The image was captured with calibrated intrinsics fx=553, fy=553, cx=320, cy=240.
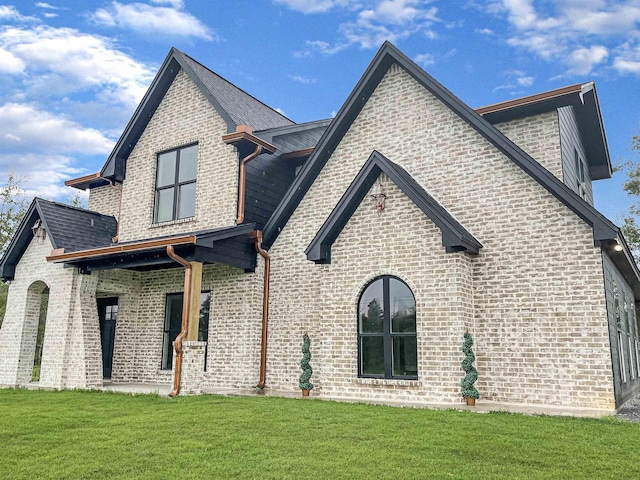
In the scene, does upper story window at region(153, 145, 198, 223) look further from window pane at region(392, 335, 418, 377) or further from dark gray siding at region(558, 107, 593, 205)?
dark gray siding at region(558, 107, 593, 205)

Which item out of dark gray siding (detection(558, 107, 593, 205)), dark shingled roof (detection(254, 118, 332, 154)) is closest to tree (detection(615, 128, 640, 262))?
dark gray siding (detection(558, 107, 593, 205))

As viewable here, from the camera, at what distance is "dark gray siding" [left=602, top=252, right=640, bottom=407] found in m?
9.79

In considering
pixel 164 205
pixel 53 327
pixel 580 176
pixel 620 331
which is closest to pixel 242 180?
pixel 164 205

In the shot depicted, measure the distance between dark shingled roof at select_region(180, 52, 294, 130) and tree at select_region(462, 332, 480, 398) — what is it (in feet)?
25.8

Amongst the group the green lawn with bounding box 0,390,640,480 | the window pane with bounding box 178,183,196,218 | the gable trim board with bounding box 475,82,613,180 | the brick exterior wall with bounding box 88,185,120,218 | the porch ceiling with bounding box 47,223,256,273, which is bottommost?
the green lawn with bounding box 0,390,640,480

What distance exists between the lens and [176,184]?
1500 centimetres

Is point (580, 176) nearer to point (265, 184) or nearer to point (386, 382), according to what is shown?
point (386, 382)

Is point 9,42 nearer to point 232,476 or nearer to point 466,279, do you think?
point 466,279

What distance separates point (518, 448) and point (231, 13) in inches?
675

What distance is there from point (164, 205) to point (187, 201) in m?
0.91

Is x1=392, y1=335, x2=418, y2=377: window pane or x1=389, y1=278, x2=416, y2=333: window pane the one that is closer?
x1=392, y1=335, x2=418, y2=377: window pane

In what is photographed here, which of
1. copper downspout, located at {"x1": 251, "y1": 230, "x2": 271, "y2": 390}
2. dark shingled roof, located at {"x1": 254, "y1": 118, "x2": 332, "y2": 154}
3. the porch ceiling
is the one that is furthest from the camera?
dark shingled roof, located at {"x1": 254, "y1": 118, "x2": 332, "y2": 154}

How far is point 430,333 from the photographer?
1007 cm

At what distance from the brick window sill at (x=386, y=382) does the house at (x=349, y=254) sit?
0.30 ft
